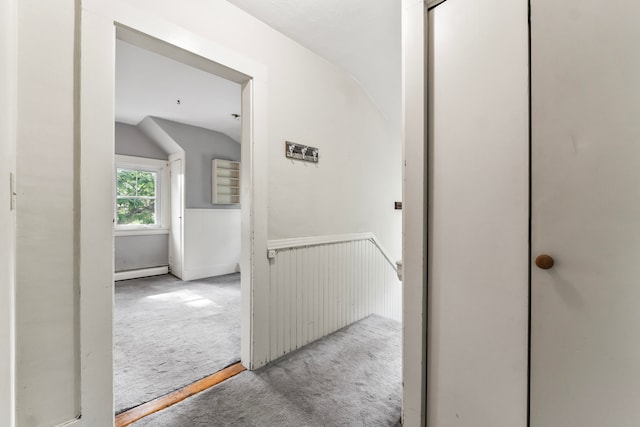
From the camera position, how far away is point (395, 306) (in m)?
3.09

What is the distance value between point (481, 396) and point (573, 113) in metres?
0.97

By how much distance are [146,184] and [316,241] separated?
379 centimetres

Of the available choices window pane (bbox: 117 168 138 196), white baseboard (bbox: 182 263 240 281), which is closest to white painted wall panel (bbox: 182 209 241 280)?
white baseboard (bbox: 182 263 240 281)

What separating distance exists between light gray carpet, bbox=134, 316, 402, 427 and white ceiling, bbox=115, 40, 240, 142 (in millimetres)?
2608

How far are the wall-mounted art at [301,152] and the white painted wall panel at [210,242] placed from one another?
9.55ft

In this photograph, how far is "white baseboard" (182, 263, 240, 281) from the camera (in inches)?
163

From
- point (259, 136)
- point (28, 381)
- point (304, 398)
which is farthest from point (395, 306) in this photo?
point (28, 381)

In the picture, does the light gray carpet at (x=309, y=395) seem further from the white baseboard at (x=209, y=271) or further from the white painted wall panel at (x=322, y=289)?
the white baseboard at (x=209, y=271)

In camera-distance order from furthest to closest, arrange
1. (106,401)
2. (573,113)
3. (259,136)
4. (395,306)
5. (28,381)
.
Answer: (395,306), (259,136), (106,401), (28,381), (573,113)

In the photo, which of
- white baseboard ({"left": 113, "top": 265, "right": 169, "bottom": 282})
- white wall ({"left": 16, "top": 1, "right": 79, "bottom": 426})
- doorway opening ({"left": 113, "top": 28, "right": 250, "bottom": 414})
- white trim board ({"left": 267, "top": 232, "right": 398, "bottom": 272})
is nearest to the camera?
white wall ({"left": 16, "top": 1, "right": 79, "bottom": 426})

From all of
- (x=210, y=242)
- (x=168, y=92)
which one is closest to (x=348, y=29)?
(x=168, y=92)

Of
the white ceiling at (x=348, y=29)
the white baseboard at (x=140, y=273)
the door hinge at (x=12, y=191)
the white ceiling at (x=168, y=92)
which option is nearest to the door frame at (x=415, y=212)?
the white ceiling at (x=348, y=29)

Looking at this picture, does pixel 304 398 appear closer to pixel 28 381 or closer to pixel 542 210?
pixel 28 381

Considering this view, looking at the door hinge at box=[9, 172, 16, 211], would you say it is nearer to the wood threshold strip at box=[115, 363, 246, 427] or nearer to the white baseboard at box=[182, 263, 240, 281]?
the wood threshold strip at box=[115, 363, 246, 427]
